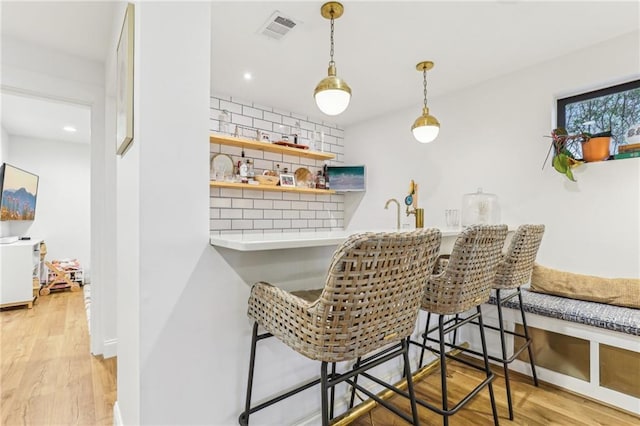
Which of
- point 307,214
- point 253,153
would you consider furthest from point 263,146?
point 307,214

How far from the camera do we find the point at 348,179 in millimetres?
3783

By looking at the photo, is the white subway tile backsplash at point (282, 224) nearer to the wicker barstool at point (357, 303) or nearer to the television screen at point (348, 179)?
the television screen at point (348, 179)

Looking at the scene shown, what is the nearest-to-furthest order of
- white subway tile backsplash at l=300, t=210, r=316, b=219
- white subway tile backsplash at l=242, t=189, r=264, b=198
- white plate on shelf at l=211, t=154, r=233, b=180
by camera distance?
white plate on shelf at l=211, t=154, r=233, b=180 → white subway tile backsplash at l=242, t=189, r=264, b=198 → white subway tile backsplash at l=300, t=210, r=316, b=219

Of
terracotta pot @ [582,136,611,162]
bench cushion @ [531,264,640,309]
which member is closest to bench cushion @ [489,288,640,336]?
bench cushion @ [531,264,640,309]

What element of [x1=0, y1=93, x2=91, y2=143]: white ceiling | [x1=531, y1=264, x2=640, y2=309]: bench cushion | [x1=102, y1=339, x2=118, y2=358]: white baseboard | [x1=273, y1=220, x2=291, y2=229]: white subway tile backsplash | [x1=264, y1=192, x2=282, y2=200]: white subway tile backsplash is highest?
[x1=0, y1=93, x2=91, y2=143]: white ceiling

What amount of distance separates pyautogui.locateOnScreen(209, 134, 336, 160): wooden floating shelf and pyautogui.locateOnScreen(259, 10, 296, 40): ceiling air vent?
3.46ft

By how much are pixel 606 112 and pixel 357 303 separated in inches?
99.0

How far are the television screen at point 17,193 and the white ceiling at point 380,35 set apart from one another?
2.98 meters

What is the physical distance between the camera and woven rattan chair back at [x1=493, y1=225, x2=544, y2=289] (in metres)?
1.79

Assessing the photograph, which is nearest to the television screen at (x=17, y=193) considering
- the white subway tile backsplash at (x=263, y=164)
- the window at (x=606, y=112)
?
the white subway tile backsplash at (x=263, y=164)

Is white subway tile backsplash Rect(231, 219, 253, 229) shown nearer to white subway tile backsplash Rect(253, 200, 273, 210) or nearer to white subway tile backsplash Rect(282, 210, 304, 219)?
white subway tile backsplash Rect(253, 200, 273, 210)

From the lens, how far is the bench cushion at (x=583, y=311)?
179cm

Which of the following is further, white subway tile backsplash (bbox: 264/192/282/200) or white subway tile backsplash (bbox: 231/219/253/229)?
white subway tile backsplash (bbox: 264/192/282/200)

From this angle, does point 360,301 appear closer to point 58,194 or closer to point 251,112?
point 251,112
